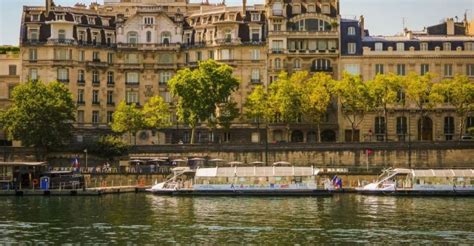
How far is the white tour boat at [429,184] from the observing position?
104m

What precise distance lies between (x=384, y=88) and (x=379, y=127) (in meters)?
8.61

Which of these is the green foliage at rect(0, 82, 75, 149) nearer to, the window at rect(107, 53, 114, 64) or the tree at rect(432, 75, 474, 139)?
the window at rect(107, 53, 114, 64)

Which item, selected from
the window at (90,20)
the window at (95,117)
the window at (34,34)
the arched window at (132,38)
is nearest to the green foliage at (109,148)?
the window at (95,117)

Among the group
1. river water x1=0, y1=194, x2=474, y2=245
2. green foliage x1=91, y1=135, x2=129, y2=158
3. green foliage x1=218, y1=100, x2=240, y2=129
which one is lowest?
river water x1=0, y1=194, x2=474, y2=245

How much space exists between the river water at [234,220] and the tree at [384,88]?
26166 mm

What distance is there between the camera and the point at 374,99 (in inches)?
4931

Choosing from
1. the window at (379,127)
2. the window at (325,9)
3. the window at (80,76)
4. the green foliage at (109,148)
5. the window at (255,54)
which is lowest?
the green foliage at (109,148)

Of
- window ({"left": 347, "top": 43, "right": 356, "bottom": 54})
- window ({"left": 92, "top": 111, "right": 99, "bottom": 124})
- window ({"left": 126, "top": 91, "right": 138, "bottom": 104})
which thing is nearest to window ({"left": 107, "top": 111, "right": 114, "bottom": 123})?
window ({"left": 92, "top": 111, "right": 99, "bottom": 124})

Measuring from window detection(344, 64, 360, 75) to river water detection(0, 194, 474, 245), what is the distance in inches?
1440

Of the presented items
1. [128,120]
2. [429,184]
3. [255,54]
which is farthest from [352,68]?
[429,184]

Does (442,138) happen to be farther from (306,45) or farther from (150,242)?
(150,242)

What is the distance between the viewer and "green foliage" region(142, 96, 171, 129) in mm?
130625

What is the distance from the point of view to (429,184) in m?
104

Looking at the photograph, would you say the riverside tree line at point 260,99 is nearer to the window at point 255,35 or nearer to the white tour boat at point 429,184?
the window at point 255,35
